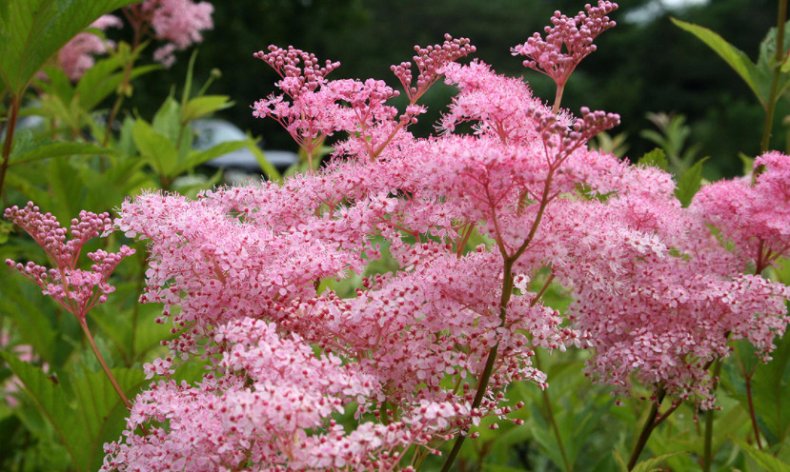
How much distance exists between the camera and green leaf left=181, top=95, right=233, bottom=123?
10.5 ft

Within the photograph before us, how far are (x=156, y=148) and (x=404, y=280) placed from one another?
1874 millimetres

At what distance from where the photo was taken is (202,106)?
3.27m

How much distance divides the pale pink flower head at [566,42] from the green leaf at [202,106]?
1.81m

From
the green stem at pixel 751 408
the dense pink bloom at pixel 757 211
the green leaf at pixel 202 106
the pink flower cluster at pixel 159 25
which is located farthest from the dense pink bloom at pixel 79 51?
the green stem at pixel 751 408

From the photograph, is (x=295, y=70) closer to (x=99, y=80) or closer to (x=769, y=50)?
(x=769, y=50)

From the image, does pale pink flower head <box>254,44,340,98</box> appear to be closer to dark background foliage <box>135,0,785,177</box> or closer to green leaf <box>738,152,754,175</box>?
A: green leaf <box>738,152,754,175</box>

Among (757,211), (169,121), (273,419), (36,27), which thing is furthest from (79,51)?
(273,419)

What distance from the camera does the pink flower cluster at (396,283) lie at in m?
1.30

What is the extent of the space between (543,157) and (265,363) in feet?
1.87

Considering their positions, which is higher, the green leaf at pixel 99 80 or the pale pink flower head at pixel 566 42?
the green leaf at pixel 99 80

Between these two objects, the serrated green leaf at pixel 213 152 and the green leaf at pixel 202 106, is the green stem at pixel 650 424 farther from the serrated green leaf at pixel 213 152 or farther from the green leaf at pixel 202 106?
the green leaf at pixel 202 106

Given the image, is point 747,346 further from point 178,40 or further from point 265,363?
point 178,40

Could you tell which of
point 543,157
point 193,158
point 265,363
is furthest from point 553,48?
point 193,158

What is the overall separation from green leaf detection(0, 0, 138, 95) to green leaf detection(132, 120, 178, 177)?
3.51ft
